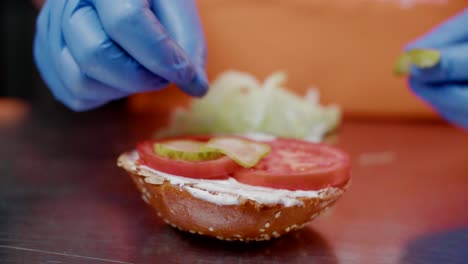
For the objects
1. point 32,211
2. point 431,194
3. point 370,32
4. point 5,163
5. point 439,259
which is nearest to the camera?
point 439,259

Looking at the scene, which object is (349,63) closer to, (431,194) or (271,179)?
(431,194)

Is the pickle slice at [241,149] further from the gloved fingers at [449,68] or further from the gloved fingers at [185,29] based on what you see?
the gloved fingers at [449,68]

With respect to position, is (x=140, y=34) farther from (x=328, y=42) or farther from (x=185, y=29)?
(x=328, y=42)

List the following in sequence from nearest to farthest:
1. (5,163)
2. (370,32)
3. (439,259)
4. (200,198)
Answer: (200,198) < (439,259) < (5,163) < (370,32)

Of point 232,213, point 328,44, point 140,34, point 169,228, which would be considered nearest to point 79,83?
point 140,34

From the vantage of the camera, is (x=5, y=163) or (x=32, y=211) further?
(x=5, y=163)

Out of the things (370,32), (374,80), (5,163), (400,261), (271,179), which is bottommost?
(400,261)

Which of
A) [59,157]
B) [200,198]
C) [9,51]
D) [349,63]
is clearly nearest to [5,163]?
[59,157]

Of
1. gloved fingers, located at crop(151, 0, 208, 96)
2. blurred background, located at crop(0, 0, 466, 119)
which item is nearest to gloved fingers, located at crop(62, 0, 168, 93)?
gloved fingers, located at crop(151, 0, 208, 96)
